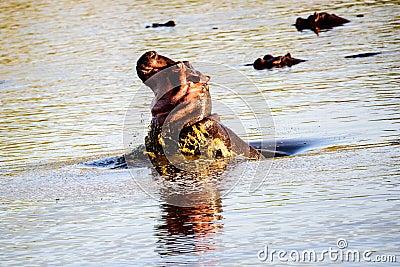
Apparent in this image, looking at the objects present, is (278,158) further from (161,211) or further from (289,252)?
(289,252)

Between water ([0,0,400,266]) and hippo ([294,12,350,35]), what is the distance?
0.27 meters

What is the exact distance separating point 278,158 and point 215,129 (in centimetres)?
57

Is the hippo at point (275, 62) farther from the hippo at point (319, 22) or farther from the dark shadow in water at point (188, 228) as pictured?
the dark shadow in water at point (188, 228)

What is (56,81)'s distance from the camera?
14.0m

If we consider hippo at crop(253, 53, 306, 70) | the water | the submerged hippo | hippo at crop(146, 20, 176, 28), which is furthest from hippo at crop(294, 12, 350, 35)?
the submerged hippo

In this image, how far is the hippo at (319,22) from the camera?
17.6m

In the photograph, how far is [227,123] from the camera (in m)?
9.73

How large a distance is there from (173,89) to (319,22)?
10410mm

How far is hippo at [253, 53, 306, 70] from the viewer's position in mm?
13441

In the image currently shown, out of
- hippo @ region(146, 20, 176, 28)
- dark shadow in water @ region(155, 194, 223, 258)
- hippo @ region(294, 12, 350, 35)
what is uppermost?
dark shadow in water @ region(155, 194, 223, 258)

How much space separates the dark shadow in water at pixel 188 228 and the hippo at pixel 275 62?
23.3 feet

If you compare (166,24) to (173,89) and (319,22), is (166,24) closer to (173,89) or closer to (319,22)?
(319,22)

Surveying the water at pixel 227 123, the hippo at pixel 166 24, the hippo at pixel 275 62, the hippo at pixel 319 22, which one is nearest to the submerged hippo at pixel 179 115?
the water at pixel 227 123

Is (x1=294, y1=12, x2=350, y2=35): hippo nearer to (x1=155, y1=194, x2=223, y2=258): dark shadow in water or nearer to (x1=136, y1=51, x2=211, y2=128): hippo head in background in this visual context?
(x1=136, y1=51, x2=211, y2=128): hippo head in background
